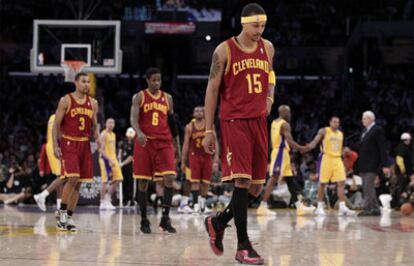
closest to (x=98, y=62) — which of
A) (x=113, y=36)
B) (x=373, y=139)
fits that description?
(x=113, y=36)

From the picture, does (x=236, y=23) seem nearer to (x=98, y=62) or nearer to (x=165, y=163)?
(x=98, y=62)

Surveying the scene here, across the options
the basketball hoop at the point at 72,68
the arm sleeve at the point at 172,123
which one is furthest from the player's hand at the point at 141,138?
the basketball hoop at the point at 72,68

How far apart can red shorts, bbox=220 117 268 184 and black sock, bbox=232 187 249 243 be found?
0.14 metres

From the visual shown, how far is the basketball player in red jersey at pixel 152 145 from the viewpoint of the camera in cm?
902

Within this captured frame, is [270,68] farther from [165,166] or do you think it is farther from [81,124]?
[81,124]

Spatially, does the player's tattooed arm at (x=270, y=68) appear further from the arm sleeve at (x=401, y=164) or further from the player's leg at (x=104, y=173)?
the arm sleeve at (x=401, y=164)

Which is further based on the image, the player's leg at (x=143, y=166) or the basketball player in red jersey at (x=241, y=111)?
the player's leg at (x=143, y=166)

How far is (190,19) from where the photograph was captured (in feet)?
93.2

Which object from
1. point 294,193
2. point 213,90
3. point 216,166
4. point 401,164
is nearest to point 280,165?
point 294,193

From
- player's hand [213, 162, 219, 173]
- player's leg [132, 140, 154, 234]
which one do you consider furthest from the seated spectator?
player's leg [132, 140, 154, 234]

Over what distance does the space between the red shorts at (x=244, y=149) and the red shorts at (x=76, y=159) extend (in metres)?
3.37

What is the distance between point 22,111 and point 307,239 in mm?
20119

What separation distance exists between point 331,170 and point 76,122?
6179 millimetres

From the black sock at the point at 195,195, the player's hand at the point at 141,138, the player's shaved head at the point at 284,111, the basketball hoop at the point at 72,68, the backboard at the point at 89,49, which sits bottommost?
the black sock at the point at 195,195
